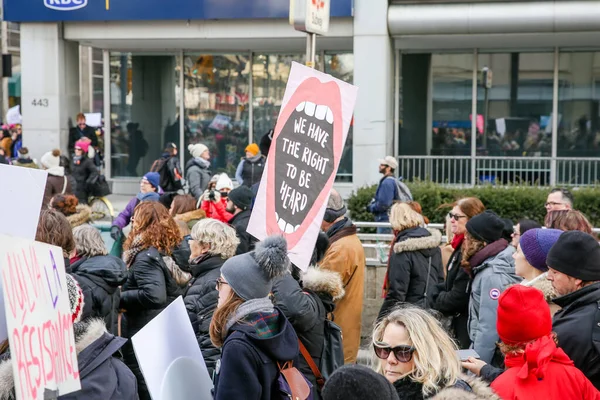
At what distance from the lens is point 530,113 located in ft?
62.3

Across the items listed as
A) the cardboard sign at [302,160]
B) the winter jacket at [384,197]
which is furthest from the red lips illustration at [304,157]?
the winter jacket at [384,197]

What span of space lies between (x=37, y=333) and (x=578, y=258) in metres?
2.58

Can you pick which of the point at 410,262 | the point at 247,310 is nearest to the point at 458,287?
the point at 410,262

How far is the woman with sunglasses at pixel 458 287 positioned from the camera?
6.46m

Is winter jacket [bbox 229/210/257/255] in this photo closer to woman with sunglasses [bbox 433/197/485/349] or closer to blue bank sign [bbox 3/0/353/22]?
woman with sunglasses [bbox 433/197/485/349]

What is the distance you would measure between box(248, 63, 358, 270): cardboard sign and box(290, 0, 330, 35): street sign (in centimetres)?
164

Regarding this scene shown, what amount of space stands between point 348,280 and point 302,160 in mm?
1457

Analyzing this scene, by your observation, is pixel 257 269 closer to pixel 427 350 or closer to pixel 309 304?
pixel 309 304

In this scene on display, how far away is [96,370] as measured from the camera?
3.53 m

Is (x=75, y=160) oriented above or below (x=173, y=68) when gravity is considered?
below

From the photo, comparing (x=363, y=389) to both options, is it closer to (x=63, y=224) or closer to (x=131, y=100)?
(x=63, y=224)

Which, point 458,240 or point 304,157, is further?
point 458,240

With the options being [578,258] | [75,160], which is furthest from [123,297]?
[75,160]

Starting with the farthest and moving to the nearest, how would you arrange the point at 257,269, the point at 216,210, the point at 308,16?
1. the point at 216,210
2. the point at 308,16
3. the point at 257,269
